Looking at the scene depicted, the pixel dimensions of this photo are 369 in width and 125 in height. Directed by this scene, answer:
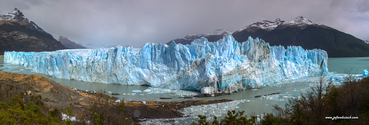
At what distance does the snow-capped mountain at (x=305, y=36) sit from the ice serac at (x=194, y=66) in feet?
151

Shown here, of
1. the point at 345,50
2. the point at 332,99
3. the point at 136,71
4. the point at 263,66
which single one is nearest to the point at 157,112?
the point at 332,99

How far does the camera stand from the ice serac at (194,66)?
1842cm

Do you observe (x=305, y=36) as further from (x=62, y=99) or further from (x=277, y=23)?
(x=62, y=99)

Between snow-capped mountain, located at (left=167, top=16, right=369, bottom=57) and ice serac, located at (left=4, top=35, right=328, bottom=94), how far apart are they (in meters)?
46.0

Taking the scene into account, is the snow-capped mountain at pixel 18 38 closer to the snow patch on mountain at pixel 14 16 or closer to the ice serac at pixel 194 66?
the snow patch on mountain at pixel 14 16

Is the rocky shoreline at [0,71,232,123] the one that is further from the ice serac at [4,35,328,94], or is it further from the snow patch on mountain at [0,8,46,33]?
the snow patch on mountain at [0,8,46,33]

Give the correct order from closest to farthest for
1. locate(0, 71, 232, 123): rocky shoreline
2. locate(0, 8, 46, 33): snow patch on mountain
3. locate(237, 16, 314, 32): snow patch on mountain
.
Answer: locate(0, 71, 232, 123): rocky shoreline, locate(237, 16, 314, 32): snow patch on mountain, locate(0, 8, 46, 33): snow patch on mountain

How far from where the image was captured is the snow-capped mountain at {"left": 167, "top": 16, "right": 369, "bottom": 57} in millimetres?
68250

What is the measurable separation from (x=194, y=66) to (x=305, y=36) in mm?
79016

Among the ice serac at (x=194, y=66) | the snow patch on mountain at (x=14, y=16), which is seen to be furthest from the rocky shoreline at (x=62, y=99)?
the snow patch on mountain at (x=14, y=16)

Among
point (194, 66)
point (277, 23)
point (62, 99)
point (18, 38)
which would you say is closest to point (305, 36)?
point (277, 23)

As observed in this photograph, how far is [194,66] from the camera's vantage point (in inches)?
752

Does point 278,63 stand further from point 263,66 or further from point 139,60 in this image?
point 139,60

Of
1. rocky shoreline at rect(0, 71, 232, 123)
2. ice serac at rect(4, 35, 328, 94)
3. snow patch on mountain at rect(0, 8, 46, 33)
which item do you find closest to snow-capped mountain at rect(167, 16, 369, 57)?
ice serac at rect(4, 35, 328, 94)
